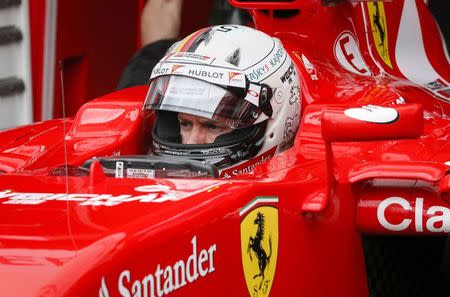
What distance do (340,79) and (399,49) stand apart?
34.2 inches

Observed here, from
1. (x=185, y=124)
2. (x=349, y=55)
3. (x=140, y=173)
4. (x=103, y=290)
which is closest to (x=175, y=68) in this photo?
(x=185, y=124)

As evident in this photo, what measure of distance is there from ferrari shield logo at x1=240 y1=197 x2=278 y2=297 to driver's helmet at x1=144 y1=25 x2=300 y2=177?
0.56m

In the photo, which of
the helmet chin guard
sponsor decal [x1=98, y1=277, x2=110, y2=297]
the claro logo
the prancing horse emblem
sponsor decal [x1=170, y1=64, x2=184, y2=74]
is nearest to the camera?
sponsor decal [x1=98, y1=277, x2=110, y2=297]

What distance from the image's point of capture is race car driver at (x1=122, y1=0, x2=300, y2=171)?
127 inches

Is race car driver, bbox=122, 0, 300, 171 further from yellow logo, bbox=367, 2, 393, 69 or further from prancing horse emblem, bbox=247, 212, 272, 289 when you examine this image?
yellow logo, bbox=367, 2, 393, 69

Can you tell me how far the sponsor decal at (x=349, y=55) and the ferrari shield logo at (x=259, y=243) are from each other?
1.56 meters

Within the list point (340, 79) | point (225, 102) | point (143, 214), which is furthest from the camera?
point (340, 79)

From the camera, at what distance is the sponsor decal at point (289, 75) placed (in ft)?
11.2

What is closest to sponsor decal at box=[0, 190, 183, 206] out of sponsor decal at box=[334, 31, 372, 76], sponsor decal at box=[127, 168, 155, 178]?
sponsor decal at box=[127, 168, 155, 178]

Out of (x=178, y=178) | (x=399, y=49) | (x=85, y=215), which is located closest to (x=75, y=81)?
(x=399, y=49)

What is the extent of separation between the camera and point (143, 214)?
239 cm

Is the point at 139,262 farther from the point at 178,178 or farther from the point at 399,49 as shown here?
the point at 399,49

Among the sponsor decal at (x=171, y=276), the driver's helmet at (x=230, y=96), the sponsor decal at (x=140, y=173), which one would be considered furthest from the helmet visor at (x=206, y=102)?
the sponsor decal at (x=171, y=276)

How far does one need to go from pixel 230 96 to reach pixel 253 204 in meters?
0.69
